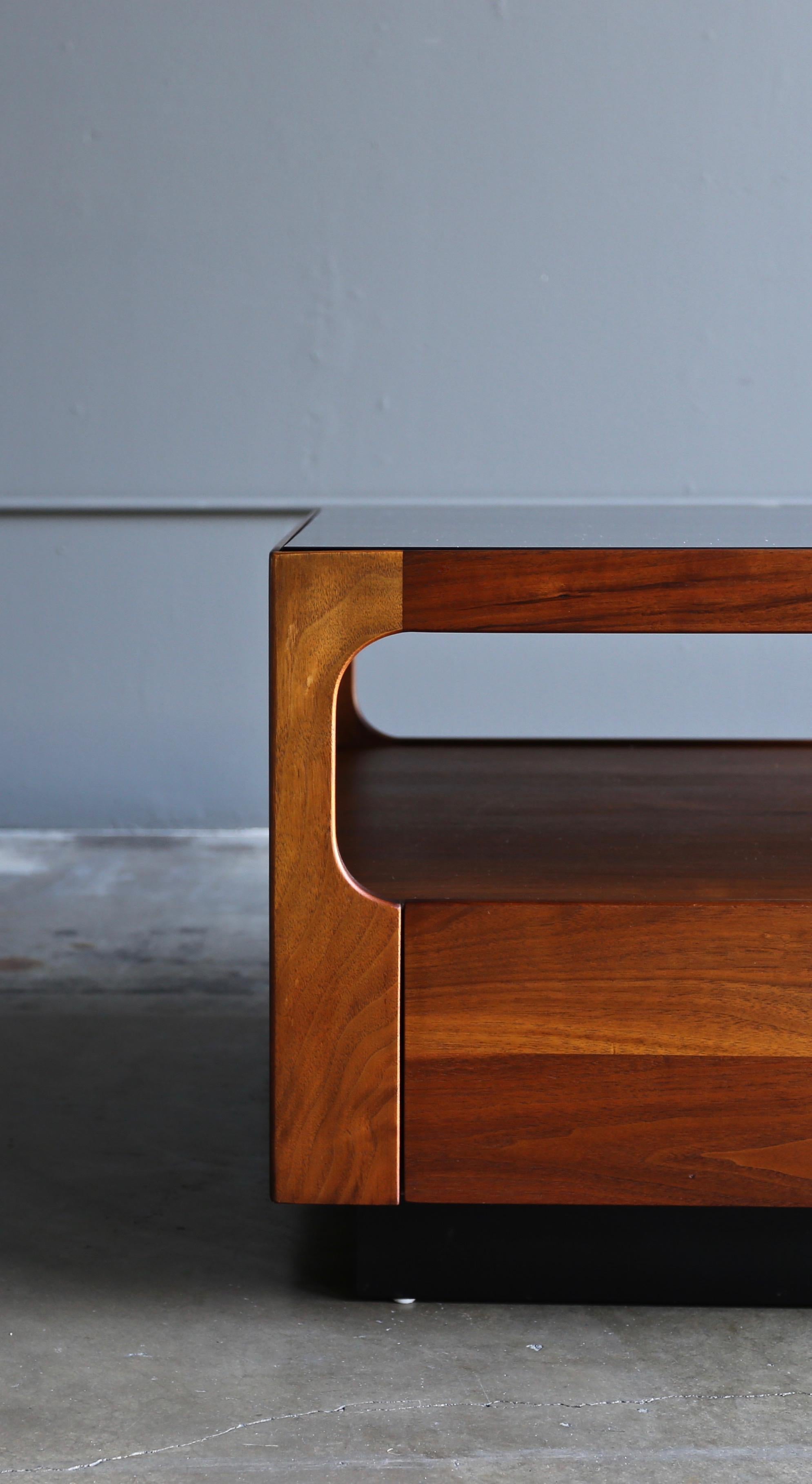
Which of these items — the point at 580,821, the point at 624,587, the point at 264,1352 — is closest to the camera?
the point at 624,587

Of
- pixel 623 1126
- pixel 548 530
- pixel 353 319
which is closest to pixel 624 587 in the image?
pixel 548 530

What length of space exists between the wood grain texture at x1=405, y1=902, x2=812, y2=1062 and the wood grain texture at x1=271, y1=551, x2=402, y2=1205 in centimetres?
3

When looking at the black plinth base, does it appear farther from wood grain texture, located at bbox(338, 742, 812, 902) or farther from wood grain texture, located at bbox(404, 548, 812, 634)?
wood grain texture, located at bbox(404, 548, 812, 634)

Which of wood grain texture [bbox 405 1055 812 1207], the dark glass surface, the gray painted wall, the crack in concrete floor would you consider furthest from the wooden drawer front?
the gray painted wall

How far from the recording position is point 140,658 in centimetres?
313

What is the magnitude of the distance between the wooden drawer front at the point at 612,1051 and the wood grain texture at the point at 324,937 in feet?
0.08

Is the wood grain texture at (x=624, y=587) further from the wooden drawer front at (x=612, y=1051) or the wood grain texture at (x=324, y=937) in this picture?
the wooden drawer front at (x=612, y=1051)

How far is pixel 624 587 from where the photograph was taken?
1019 mm

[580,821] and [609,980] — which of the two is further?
[580,821]

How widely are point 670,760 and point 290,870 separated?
31.0 inches

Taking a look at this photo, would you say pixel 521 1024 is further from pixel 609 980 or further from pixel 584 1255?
pixel 584 1255

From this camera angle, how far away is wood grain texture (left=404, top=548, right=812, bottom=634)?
101 cm

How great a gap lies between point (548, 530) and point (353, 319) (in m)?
1.90

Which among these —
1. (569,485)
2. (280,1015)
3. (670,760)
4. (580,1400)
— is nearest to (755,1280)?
(580,1400)
